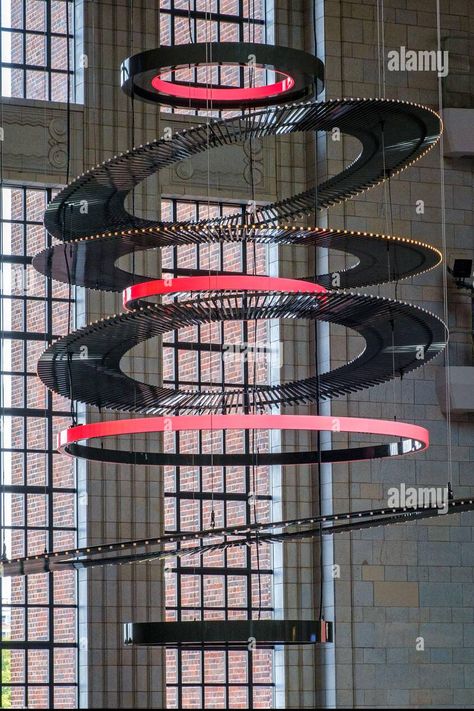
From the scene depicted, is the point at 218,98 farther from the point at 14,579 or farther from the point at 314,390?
the point at 14,579

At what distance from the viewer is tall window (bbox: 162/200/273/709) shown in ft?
59.4

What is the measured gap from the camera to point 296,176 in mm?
19031

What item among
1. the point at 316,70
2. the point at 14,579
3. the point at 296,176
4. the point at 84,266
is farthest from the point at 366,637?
the point at 316,70

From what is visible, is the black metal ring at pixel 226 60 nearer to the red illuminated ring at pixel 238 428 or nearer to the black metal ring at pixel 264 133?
the black metal ring at pixel 264 133

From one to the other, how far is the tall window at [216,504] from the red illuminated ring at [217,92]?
583 centimetres

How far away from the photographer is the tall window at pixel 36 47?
18.3 metres

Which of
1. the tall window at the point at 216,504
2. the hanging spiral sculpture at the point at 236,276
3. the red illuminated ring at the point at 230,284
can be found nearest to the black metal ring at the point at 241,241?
the hanging spiral sculpture at the point at 236,276

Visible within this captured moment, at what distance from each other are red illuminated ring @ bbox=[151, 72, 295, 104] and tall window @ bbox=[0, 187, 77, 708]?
6027 millimetres

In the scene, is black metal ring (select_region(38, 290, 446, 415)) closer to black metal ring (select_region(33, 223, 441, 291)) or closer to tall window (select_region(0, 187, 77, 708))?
black metal ring (select_region(33, 223, 441, 291))

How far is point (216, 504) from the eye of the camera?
18531mm

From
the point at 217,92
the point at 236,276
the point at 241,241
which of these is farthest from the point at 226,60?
the point at 241,241

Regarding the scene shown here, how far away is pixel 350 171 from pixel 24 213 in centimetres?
678

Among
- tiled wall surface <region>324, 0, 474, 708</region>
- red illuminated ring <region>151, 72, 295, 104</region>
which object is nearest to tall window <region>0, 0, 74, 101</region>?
tiled wall surface <region>324, 0, 474, 708</region>

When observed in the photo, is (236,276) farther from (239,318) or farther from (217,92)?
(217,92)
